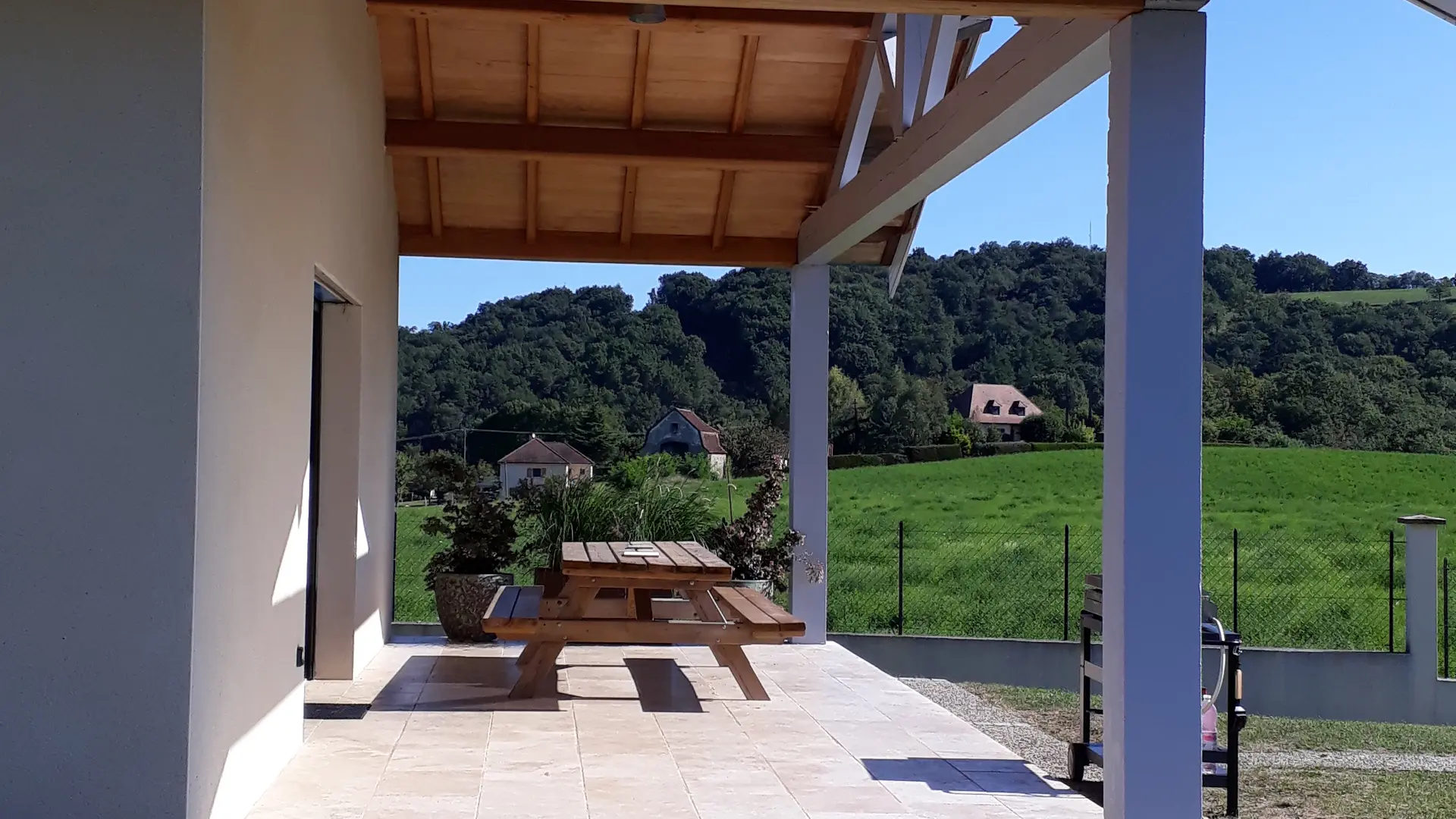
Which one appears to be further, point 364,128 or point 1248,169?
point 1248,169

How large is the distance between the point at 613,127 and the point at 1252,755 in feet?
17.0

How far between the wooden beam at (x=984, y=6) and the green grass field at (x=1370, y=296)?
94.5 ft

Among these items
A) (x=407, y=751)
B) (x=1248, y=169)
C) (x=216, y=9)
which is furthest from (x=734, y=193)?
(x=1248, y=169)

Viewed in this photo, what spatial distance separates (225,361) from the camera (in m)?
3.72

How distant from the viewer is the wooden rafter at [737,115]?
7355mm

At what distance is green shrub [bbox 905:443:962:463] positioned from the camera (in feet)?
101

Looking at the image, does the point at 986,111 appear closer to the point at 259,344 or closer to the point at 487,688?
the point at 259,344

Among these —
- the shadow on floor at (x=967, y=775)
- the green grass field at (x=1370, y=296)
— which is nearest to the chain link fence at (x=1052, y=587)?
the shadow on floor at (x=967, y=775)

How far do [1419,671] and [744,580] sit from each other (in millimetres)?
6340

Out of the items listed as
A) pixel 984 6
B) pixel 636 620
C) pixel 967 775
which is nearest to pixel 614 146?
pixel 636 620

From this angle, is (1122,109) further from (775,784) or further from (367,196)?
(367,196)

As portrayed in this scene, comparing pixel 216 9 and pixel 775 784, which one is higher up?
pixel 216 9

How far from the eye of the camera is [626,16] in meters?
6.76

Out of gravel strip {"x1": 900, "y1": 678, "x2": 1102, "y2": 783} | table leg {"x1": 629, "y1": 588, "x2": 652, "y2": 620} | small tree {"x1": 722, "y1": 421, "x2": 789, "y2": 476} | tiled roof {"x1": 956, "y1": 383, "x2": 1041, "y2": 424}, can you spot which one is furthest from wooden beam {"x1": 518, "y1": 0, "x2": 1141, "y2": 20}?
tiled roof {"x1": 956, "y1": 383, "x2": 1041, "y2": 424}
